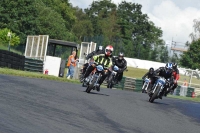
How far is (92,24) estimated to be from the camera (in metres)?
140

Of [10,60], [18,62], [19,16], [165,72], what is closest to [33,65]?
[18,62]

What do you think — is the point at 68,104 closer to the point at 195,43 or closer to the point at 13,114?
the point at 13,114

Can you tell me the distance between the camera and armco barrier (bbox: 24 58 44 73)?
3662cm

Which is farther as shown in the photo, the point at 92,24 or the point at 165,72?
the point at 92,24

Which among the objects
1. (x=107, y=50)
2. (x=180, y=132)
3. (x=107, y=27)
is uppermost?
(x=107, y=27)

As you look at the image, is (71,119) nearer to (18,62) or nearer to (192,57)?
(18,62)

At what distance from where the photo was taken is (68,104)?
15.1 meters

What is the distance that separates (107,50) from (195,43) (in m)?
83.5

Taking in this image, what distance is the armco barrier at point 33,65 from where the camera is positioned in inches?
1442

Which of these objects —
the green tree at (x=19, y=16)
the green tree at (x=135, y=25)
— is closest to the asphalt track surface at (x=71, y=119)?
the green tree at (x=19, y=16)

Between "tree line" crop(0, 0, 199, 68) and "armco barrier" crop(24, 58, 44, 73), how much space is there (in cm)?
1684

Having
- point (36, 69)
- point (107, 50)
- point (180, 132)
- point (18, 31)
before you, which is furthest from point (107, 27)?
point (180, 132)

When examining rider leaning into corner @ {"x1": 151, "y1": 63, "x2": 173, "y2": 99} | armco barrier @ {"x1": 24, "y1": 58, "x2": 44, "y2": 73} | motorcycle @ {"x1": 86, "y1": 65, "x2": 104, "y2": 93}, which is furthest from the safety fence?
motorcycle @ {"x1": 86, "y1": 65, "x2": 104, "y2": 93}

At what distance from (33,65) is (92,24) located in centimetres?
10291
